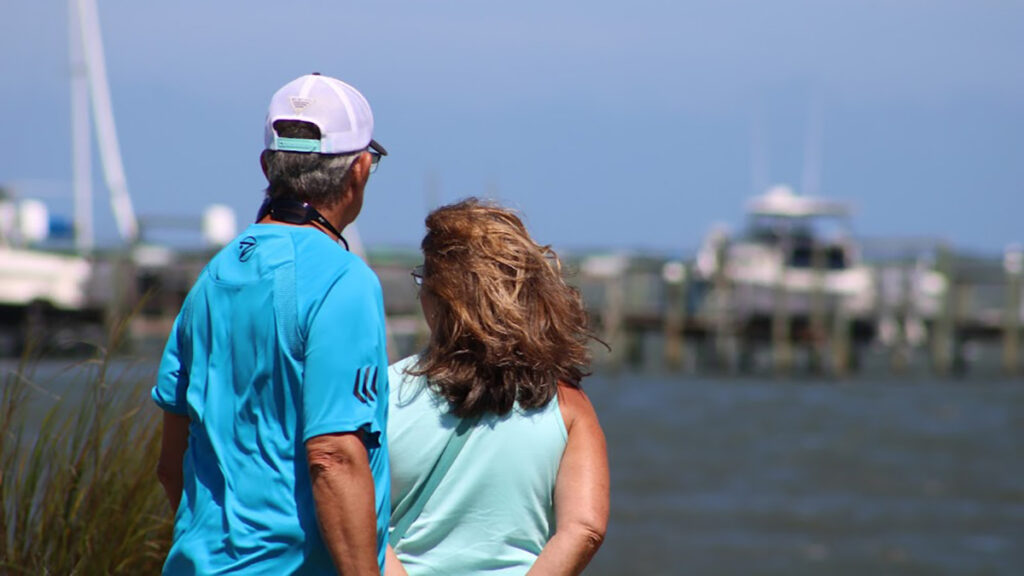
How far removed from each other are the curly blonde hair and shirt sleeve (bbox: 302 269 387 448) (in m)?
0.29

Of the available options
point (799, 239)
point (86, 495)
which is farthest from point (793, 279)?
point (86, 495)

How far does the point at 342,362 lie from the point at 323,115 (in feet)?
1.56

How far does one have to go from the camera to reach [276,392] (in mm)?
2283

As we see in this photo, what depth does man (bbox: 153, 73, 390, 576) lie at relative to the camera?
2227 millimetres

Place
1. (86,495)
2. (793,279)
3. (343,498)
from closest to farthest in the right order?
(343,498), (86,495), (793,279)

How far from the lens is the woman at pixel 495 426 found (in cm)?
250

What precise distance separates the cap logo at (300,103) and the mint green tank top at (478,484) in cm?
61

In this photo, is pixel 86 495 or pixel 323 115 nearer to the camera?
pixel 323 115

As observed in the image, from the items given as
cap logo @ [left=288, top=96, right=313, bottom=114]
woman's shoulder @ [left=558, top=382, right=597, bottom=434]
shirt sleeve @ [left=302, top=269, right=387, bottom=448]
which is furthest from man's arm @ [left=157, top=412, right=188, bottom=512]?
woman's shoulder @ [left=558, top=382, right=597, bottom=434]

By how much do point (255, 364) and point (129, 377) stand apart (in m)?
2.39

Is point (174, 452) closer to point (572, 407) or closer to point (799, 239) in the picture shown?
point (572, 407)

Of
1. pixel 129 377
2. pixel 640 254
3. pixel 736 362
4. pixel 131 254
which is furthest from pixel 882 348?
pixel 129 377

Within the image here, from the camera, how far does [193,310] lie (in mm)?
2365

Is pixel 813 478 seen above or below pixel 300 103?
below
